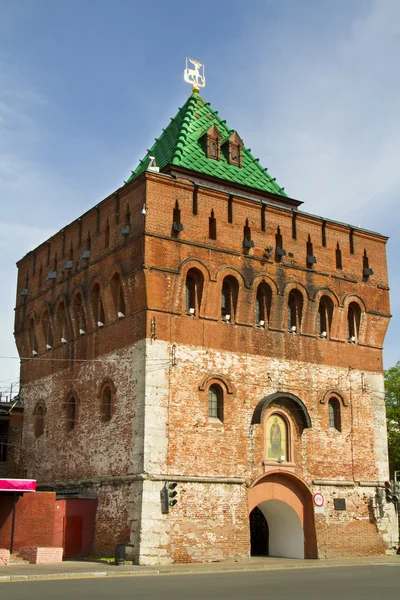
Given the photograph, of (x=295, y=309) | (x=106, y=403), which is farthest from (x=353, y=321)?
(x=106, y=403)

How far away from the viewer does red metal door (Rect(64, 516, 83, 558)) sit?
2817cm

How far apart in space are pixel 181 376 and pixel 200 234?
560 centimetres

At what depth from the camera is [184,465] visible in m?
27.4

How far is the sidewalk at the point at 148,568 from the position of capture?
22.5 meters

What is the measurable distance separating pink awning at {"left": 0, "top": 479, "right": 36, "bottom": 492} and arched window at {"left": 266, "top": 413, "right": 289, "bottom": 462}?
8.95 m

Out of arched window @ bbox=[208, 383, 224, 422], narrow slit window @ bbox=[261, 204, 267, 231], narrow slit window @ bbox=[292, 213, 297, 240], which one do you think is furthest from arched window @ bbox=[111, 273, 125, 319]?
narrow slit window @ bbox=[292, 213, 297, 240]

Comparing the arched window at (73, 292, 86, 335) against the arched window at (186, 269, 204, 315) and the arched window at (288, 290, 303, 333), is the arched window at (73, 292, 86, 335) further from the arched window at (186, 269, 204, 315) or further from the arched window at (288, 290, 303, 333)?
the arched window at (288, 290, 303, 333)

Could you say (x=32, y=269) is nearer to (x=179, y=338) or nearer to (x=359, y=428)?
(x=179, y=338)

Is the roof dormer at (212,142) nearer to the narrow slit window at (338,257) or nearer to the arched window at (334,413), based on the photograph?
the narrow slit window at (338,257)

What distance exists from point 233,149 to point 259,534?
1692cm

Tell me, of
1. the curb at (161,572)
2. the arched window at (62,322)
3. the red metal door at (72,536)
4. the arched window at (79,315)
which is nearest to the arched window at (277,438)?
the curb at (161,572)

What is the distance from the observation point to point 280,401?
99.7ft

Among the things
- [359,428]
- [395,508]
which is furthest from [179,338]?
[395,508]

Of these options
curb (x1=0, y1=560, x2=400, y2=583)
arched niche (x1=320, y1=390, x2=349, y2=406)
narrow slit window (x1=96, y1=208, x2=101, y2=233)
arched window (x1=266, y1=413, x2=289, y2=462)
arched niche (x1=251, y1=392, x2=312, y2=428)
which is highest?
narrow slit window (x1=96, y1=208, x2=101, y2=233)
